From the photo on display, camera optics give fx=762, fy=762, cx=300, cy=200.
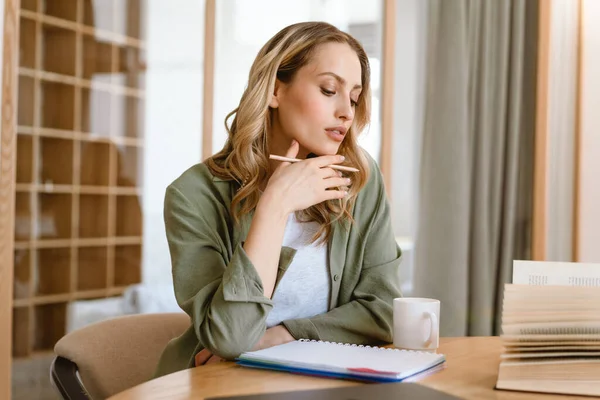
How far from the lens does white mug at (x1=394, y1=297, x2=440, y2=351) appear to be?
136cm

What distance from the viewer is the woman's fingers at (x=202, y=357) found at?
1.45 metres

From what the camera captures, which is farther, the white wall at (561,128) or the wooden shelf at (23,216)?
the white wall at (561,128)

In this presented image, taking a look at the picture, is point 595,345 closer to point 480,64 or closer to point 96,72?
point 96,72

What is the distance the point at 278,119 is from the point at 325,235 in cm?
31

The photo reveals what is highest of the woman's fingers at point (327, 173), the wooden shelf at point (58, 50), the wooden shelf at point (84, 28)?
the wooden shelf at point (84, 28)

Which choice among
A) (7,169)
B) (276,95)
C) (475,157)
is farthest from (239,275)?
(475,157)

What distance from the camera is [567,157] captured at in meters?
3.68

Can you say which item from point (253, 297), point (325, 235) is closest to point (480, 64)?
point (325, 235)

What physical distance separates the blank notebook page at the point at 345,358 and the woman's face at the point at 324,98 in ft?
1.78

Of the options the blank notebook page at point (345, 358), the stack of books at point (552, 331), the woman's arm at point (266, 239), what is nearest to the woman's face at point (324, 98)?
the woman's arm at point (266, 239)

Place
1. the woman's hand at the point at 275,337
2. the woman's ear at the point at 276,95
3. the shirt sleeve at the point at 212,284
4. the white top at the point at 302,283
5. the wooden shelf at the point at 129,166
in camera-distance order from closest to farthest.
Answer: the shirt sleeve at the point at 212,284 → the woman's hand at the point at 275,337 → the white top at the point at 302,283 → the woman's ear at the point at 276,95 → the wooden shelf at the point at 129,166

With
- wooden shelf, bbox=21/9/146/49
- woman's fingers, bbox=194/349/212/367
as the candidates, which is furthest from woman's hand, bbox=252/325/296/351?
wooden shelf, bbox=21/9/146/49

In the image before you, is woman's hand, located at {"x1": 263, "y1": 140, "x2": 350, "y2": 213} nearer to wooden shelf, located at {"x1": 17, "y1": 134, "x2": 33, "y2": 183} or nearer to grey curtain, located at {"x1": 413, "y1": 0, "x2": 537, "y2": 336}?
wooden shelf, located at {"x1": 17, "y1": 134, "x2": 33, "y2": 183}

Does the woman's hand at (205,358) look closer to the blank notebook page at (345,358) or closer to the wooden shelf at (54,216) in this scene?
the blank notebook page at (345,358)
